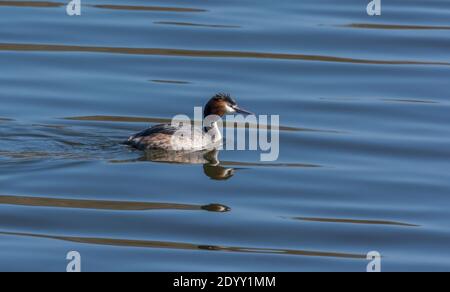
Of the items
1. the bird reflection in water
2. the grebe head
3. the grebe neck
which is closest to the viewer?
the bird reflection in water

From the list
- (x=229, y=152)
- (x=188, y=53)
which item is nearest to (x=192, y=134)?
(x=229, y=152)

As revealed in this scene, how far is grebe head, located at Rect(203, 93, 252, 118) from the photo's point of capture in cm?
1656

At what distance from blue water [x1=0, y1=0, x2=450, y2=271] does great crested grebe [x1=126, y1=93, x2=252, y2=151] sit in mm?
220

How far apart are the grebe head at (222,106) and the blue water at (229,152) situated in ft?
1.88

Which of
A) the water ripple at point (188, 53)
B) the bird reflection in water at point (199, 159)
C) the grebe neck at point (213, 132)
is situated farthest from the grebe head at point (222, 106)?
the water ripple at point (188, 53)

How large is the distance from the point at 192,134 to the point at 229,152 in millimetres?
516

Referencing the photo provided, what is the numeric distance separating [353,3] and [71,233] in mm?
10771

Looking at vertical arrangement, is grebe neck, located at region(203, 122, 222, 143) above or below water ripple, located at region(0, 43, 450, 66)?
below

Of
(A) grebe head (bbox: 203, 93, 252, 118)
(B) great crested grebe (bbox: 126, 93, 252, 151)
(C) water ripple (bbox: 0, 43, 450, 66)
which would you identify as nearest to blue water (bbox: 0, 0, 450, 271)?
(C) water ripple (bbox: 0, 43, 450, 66)

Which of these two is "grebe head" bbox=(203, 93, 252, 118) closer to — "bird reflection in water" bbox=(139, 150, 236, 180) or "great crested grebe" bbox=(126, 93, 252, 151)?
"great crested grebe" bbox=(126, 93, 252, 151)

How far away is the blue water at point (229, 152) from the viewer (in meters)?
12.8

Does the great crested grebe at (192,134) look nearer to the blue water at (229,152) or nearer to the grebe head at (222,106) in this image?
the grebe head at (222,106)

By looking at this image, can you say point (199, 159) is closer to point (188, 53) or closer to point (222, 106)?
point (222, 106)
